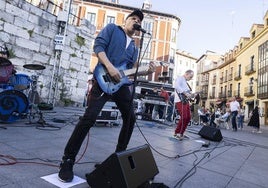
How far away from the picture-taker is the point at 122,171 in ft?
5.36

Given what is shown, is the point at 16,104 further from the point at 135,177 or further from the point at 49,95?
the point at 49,95

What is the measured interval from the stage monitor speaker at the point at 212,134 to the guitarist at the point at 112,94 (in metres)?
4.36

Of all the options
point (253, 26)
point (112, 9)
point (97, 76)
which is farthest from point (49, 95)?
point (253, 26)

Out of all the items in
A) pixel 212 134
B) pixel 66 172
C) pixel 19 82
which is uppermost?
pixel 19 82

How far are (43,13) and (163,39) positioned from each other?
25.7 meters

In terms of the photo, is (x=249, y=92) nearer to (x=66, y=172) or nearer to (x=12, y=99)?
(x=12, y=99)

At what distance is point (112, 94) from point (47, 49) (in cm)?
825

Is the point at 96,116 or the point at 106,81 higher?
the point at 106,81

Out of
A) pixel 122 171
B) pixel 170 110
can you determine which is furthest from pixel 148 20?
pixel 122 171

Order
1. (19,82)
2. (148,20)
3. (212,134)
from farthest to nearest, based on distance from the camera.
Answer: (148,20)
(212,134)
(19,82)

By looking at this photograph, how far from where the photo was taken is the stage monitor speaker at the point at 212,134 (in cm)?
631

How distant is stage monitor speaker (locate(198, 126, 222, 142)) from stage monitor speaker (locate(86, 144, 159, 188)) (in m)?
4.79

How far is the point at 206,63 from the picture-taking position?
174 ft

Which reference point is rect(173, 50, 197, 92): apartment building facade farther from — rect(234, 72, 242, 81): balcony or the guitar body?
the guitar body
